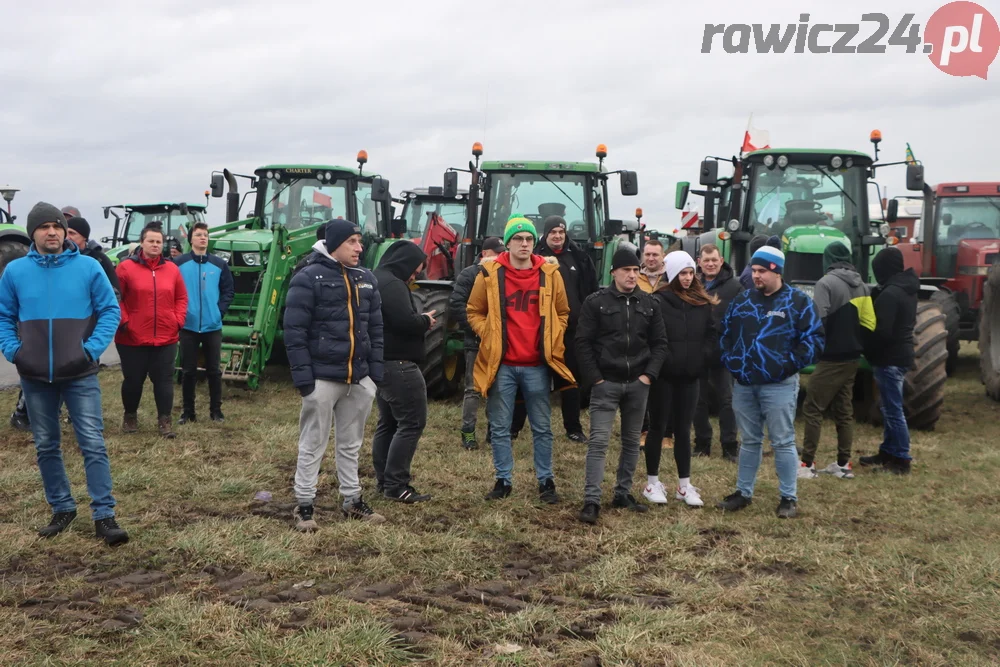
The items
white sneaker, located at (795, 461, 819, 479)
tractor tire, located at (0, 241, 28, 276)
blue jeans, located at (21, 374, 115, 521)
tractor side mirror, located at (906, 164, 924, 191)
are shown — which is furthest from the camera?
tractor tire, located at (0, 241, 28, 276)

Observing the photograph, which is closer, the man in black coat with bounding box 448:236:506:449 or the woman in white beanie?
the woman in white beanie

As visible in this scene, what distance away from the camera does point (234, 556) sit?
459cm

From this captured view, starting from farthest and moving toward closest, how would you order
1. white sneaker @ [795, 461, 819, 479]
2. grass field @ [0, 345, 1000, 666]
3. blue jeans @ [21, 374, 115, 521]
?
white sneaker @ [795, 461, 819, 479], blue jeans @ [21, 374, 115, 521], grass field @ [0, 345, 1000, 666]

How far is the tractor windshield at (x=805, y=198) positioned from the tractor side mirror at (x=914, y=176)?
49 cm

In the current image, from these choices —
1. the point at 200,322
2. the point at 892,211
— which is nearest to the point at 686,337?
the point at 200,322

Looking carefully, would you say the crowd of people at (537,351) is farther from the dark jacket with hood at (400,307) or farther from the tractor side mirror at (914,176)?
Answer: the tractor side mirror at (914,176)

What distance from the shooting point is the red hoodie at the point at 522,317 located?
565 cm

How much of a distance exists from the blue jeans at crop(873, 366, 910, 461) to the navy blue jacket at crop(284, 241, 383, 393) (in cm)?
406

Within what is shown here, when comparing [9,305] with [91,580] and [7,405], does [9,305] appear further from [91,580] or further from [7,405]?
[7,405]

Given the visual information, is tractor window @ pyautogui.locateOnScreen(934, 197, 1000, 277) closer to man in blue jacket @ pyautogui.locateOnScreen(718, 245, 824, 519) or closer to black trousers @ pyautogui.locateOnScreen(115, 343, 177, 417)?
man in blue jacket @ pyautogui.locateOnScreen(718, 245, 824, 519)

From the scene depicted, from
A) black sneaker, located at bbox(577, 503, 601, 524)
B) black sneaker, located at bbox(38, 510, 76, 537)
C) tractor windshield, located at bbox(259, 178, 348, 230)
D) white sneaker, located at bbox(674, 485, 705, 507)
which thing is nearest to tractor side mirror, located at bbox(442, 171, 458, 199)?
tractor windshield, located at bbox(259, 178, 348, 230)

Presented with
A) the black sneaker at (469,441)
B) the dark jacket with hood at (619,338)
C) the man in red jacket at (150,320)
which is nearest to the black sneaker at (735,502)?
the dark jacket with hood at (619,338)

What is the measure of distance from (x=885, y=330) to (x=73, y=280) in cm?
553

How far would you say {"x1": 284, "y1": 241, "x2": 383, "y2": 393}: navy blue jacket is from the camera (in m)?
5.00
